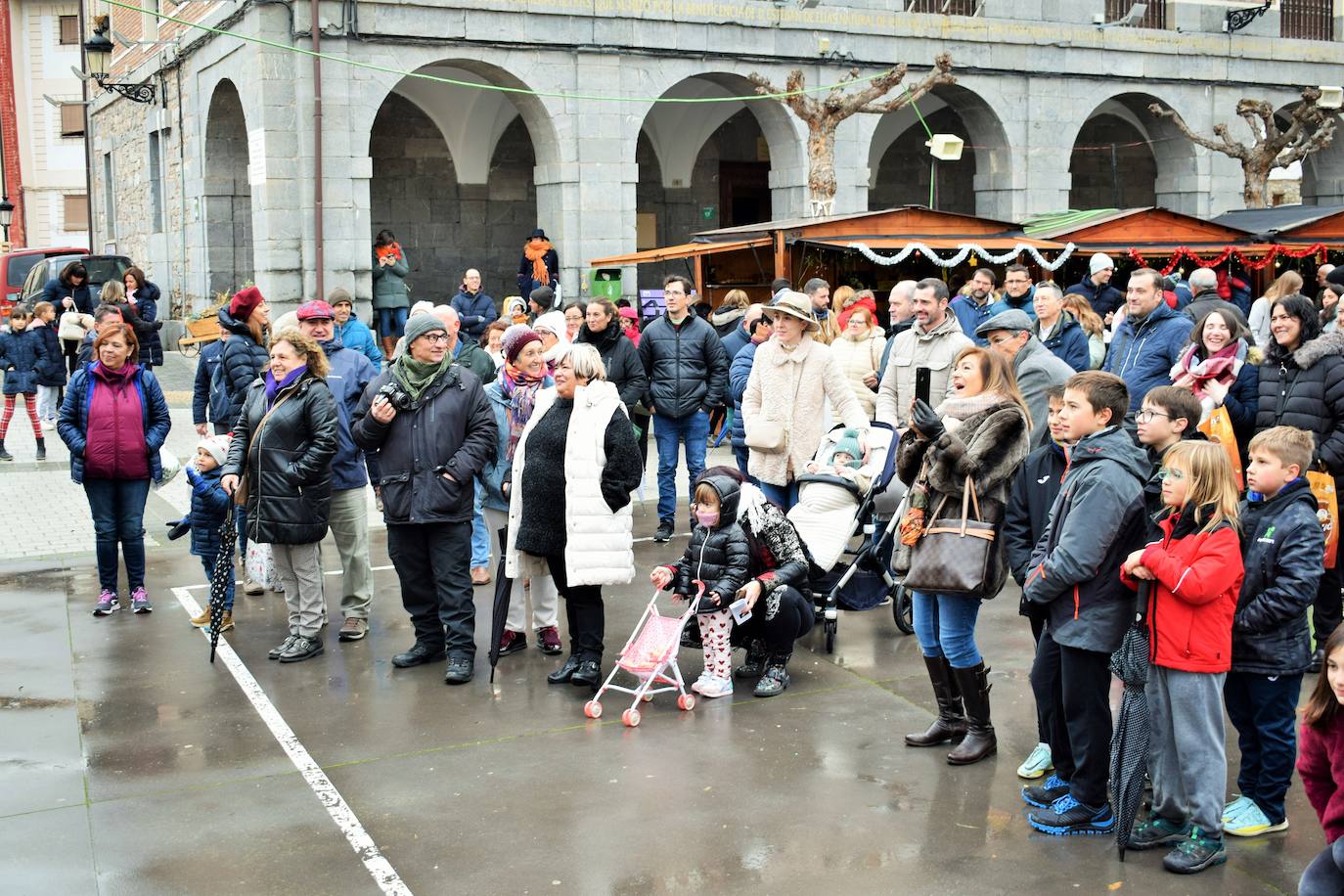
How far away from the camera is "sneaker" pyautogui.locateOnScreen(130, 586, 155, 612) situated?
8.71 metres

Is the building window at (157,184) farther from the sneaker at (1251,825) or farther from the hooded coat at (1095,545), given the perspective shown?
the sneaker at (1251,825)

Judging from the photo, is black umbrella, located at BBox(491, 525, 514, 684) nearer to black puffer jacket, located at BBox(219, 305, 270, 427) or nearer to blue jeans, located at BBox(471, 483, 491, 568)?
blue jeans, located at BBox(471, 483, 491, 568)

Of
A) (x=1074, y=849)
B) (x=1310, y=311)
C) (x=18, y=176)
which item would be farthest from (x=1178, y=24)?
(x=18, y=176)

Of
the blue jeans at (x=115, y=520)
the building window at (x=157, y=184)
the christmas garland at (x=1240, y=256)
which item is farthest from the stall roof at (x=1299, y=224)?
the building window at (x=157, y=184)

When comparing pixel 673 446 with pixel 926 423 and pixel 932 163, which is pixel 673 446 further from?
pixel 932 163

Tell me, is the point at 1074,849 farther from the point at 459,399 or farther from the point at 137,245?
the point at 137,245

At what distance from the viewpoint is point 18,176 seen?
49.8 meters

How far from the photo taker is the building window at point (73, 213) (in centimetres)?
5059

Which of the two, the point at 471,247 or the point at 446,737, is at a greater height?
the point at 471,247

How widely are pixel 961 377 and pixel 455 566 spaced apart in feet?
9.70

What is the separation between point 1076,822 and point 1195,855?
45cm

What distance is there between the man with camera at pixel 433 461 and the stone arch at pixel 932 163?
1880 cm

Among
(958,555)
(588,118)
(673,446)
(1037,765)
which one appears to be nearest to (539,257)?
(588,118)

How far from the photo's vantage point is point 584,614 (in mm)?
7102
